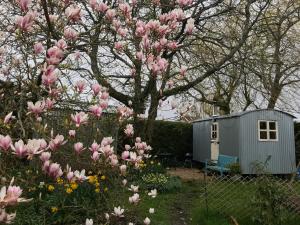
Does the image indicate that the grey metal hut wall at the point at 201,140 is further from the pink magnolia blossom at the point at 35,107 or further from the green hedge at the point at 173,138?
the pink magnolia blossom at the point at 35,107

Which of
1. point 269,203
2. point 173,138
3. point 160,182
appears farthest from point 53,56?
point 173,138

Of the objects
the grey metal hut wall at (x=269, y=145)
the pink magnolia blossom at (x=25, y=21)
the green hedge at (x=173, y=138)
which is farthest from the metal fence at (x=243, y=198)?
the green hedge at (x=173, y=138)

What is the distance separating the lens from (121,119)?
10.6 ft

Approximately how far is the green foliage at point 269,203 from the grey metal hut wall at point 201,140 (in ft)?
35.5

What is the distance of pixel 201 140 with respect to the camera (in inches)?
693

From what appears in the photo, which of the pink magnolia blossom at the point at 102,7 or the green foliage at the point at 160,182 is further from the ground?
the pink magnolia blossom at the point at 102,7

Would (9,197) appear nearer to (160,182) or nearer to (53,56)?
(53,56)

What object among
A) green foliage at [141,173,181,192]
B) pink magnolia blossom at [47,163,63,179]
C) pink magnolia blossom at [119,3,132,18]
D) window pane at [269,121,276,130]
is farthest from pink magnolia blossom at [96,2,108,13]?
window pane at [269,121,276,130]

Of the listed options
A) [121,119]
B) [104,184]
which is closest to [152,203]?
[104,184]

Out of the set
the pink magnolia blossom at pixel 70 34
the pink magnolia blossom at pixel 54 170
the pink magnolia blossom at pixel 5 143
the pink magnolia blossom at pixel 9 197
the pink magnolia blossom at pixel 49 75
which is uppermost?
the pink magnolia blossom at pixel 70 34

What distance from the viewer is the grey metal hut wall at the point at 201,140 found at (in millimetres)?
16844

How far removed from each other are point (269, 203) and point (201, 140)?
1201cm

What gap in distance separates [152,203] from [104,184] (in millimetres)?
3176

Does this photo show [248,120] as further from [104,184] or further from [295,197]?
[104,184]
